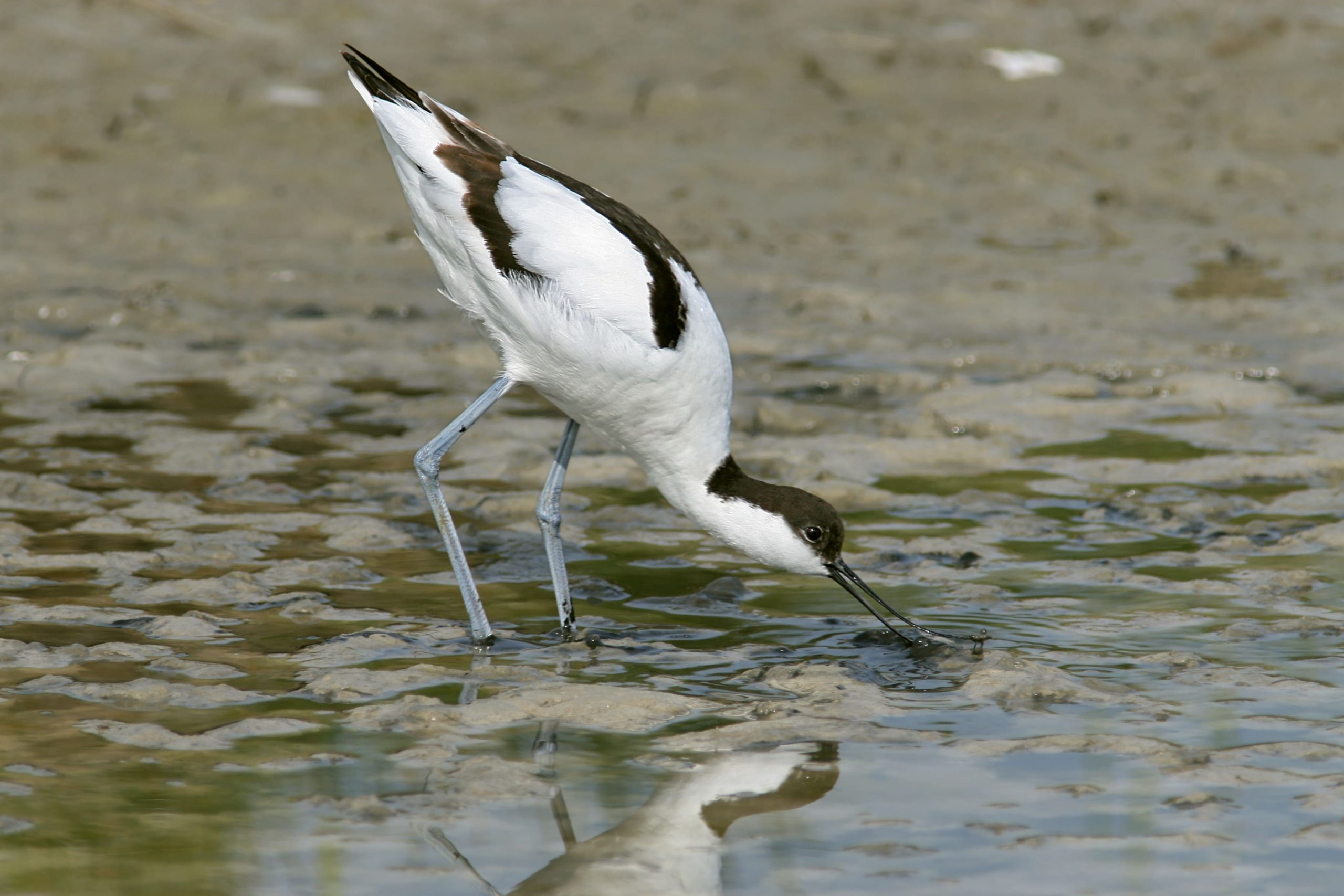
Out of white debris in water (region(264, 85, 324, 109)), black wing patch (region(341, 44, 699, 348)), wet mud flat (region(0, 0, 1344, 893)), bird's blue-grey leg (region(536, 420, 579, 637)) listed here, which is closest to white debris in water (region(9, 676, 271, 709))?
wet mud flat (region(0, 0, 1344, 893))

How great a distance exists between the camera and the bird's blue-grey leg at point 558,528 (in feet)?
13.9

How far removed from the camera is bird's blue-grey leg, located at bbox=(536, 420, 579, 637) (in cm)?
423

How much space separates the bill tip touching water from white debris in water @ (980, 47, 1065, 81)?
6.54m

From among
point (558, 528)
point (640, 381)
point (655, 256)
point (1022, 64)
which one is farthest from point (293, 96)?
point (640, 381)

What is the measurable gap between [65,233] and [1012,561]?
5.45 metres

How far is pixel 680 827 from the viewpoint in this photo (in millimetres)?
3078

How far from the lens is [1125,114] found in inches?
387

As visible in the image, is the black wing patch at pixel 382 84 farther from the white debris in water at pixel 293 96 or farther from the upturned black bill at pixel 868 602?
the white debris in water at pixel 293 96

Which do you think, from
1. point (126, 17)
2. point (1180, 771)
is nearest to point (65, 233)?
point (126, 17)

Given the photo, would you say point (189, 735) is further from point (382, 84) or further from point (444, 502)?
point (382, 84)

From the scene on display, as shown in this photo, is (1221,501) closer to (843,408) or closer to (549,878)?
(843,408)

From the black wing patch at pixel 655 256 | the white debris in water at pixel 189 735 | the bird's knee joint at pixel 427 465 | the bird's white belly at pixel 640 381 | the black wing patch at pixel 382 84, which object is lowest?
the white debris in water at pixel 189 735

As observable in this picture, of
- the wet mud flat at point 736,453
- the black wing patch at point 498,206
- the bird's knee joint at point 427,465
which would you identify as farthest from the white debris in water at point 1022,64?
the bird's knee joint at point 427,465

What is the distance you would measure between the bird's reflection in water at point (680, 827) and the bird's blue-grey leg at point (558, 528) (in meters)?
0.72
